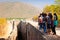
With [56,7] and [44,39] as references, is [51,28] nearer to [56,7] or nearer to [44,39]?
[44,39]

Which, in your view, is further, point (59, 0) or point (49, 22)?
point (59, 0)

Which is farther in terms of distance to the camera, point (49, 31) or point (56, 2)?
point (56, 2)

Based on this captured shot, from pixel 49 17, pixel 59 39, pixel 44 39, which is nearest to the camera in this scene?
pixel 44 39

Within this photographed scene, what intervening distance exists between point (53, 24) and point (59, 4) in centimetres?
2927

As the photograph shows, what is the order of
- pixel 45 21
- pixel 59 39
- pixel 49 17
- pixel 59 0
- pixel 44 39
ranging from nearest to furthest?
pixel 44 39, pixel 59 39, pixel 49 17, pixel 45 21, pixel 59 0

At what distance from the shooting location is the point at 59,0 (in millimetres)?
47094

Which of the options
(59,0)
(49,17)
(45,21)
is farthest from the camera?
(59,0)

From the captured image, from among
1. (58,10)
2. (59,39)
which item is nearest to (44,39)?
(59,39)

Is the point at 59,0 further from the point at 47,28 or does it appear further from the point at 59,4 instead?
the point at 47,28

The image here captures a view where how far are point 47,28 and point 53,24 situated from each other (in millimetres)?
969

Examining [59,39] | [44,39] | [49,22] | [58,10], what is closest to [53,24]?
[49,22]

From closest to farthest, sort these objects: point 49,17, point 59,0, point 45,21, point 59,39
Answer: point 59,39 < point 49,17 < point 45,21 < point 59,0

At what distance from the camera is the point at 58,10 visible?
4719 cm

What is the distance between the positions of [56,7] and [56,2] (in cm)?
97
